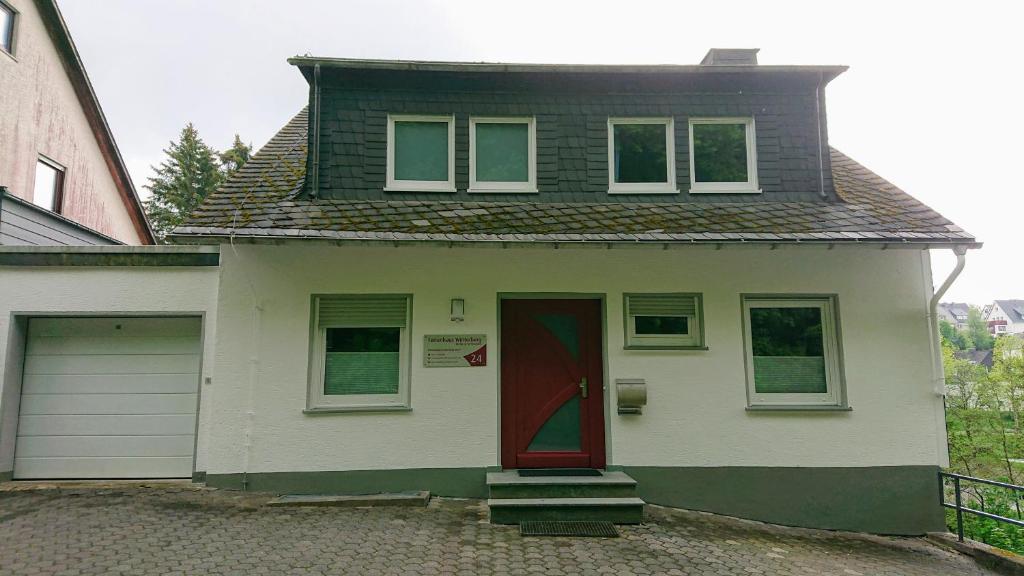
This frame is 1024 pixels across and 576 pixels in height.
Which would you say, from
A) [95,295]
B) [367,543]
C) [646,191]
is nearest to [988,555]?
[646,191]

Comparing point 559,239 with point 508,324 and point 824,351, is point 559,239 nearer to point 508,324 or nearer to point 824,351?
point 508,324

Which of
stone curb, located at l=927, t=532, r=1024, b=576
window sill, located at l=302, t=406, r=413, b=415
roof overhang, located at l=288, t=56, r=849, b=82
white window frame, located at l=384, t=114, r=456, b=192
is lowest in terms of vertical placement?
stone curb, located at l=927, t=532, r=1024, b=576

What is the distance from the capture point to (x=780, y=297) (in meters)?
6.50

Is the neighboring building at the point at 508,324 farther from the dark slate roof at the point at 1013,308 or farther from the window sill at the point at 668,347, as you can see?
the dark slate roof at the point at 1013,308

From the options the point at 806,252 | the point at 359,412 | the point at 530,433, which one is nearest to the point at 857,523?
the point at 806,252

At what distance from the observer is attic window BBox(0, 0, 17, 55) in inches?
377

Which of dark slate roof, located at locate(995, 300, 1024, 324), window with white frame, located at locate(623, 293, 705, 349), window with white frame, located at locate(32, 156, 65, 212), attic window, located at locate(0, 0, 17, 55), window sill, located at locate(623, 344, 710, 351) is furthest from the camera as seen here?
dark slate roof, located at locate(995, 300, 1024, 324)

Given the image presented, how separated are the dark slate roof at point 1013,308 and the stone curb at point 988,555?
12230 centimetres

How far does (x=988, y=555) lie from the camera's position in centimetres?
542

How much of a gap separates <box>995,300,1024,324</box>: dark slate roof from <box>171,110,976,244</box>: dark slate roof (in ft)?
399

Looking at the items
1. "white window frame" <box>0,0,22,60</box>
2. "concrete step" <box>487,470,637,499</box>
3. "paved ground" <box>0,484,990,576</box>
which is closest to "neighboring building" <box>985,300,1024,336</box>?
"paved ground" <box>0,484,990,576</box>

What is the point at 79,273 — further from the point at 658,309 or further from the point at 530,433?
the point at 658,309

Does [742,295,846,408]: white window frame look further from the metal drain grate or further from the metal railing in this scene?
the metal drain grate

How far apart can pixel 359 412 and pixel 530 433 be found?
1.93 m
